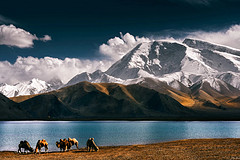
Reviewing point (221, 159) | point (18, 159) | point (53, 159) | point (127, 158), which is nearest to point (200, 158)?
point (221, 159)

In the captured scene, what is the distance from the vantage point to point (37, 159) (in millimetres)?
43844

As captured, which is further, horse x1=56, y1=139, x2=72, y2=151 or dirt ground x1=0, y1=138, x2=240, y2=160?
horse x1=56, y1=139, x2=72, y2=151

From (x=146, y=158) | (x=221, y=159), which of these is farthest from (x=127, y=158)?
(x=221, y=159)

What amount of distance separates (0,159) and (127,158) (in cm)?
2155

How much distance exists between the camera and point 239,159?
33875 mm

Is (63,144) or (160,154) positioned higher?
(63,144)

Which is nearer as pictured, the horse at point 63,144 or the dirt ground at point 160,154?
the dirt ground at point 160,154

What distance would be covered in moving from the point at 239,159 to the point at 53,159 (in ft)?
90.3

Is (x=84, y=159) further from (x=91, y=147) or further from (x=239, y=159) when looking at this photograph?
(x=239, y=159)

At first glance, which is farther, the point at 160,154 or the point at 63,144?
the point at 63,144

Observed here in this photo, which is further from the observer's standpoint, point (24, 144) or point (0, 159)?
point (24, 144)

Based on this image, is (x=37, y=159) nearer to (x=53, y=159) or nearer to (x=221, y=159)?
(x=53, y=159)

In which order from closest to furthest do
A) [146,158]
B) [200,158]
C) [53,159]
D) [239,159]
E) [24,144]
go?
[239,159] < [200,158] < [146,158] < [53,159] < [24,144]

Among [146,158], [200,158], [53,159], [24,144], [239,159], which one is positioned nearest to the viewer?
[239,159]
